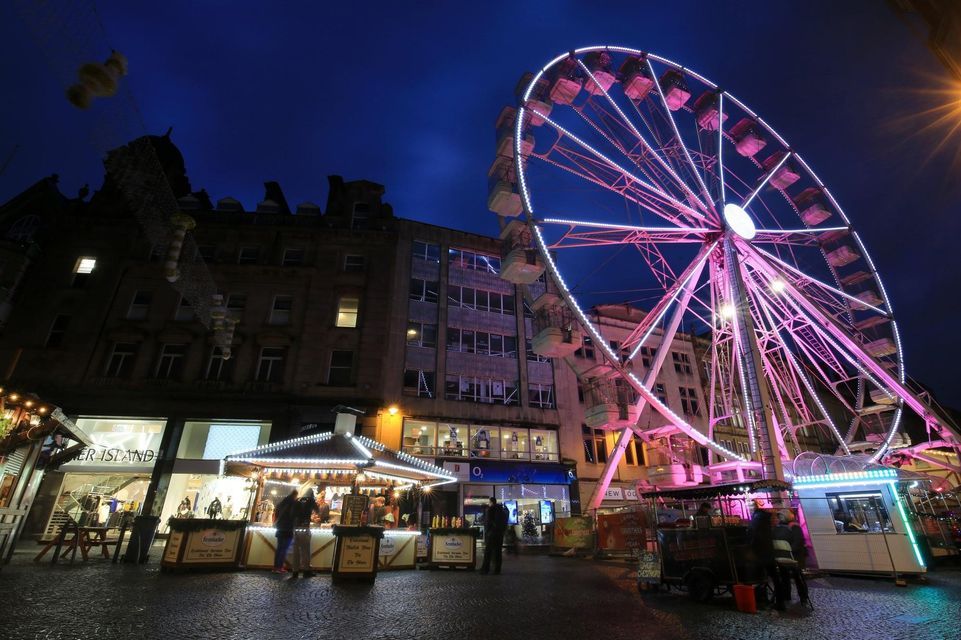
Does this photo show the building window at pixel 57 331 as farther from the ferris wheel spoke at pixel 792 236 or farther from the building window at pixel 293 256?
the ferris wheel spoke at pixel 792 236

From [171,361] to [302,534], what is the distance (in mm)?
19352

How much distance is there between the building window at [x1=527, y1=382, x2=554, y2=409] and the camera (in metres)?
31.3

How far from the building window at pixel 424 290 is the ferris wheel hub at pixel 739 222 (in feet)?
58.2

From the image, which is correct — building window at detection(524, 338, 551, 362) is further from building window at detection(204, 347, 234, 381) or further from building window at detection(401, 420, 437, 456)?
building window at detection(204, 347, 234, 381)

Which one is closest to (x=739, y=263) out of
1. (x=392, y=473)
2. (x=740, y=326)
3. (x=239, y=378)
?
(x=740, y=326)

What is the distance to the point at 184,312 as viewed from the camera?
28.3 m

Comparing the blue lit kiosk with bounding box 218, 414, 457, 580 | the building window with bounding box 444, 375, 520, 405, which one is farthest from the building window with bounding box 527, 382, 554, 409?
the blue lit kiosk with bounding box 218, 414, 457, 580

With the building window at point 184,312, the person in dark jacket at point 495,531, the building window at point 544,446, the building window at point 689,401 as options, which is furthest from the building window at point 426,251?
the building window at point 689,401

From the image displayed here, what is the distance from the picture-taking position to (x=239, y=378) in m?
26.2

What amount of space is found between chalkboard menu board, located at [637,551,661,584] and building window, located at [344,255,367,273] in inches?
963

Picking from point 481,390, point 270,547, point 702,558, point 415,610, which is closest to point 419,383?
point 481,390

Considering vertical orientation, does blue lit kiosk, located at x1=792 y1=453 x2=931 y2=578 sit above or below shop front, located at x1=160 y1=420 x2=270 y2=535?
below

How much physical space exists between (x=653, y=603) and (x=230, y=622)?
6936 millimetres

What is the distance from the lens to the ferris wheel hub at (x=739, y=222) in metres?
20.0
